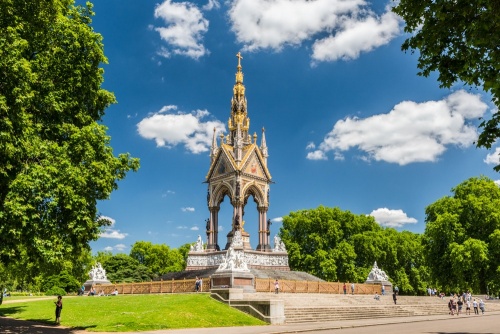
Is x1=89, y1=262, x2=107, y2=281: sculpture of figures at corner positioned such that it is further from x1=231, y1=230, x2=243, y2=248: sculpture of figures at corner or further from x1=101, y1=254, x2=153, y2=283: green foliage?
x1=101, y1=254, x2=153, y2=283: green foliage

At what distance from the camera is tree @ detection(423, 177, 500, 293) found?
39.4 meters

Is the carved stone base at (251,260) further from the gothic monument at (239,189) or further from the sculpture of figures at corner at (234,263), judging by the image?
the sculpture of figures at corner at (234,263)

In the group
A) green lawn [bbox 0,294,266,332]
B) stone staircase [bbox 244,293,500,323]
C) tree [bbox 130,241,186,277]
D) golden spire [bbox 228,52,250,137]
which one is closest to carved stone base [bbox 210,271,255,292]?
stone staircase [bbox 244,293,500,323]

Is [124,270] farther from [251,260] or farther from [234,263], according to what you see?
[234,263]

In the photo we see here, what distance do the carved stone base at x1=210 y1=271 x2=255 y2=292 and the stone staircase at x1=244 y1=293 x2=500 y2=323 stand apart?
0.59 meters

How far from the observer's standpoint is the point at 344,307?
2609 cm

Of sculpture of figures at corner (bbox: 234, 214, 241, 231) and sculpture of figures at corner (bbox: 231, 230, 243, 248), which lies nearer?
sculpture of figures at corner (bbox: 231, 230, 243, 248)

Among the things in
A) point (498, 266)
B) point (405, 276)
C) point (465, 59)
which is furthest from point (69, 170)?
point (405, 276)

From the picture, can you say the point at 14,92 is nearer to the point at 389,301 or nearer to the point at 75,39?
the point at 75,39

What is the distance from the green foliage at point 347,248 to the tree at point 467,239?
10.6 meters

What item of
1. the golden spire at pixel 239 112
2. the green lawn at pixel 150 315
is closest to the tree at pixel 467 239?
the golden spire at pixel 239 112

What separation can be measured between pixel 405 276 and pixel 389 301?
25.8 m

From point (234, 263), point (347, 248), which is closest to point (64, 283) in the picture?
point (347, 248)

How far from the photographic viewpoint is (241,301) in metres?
22.8
